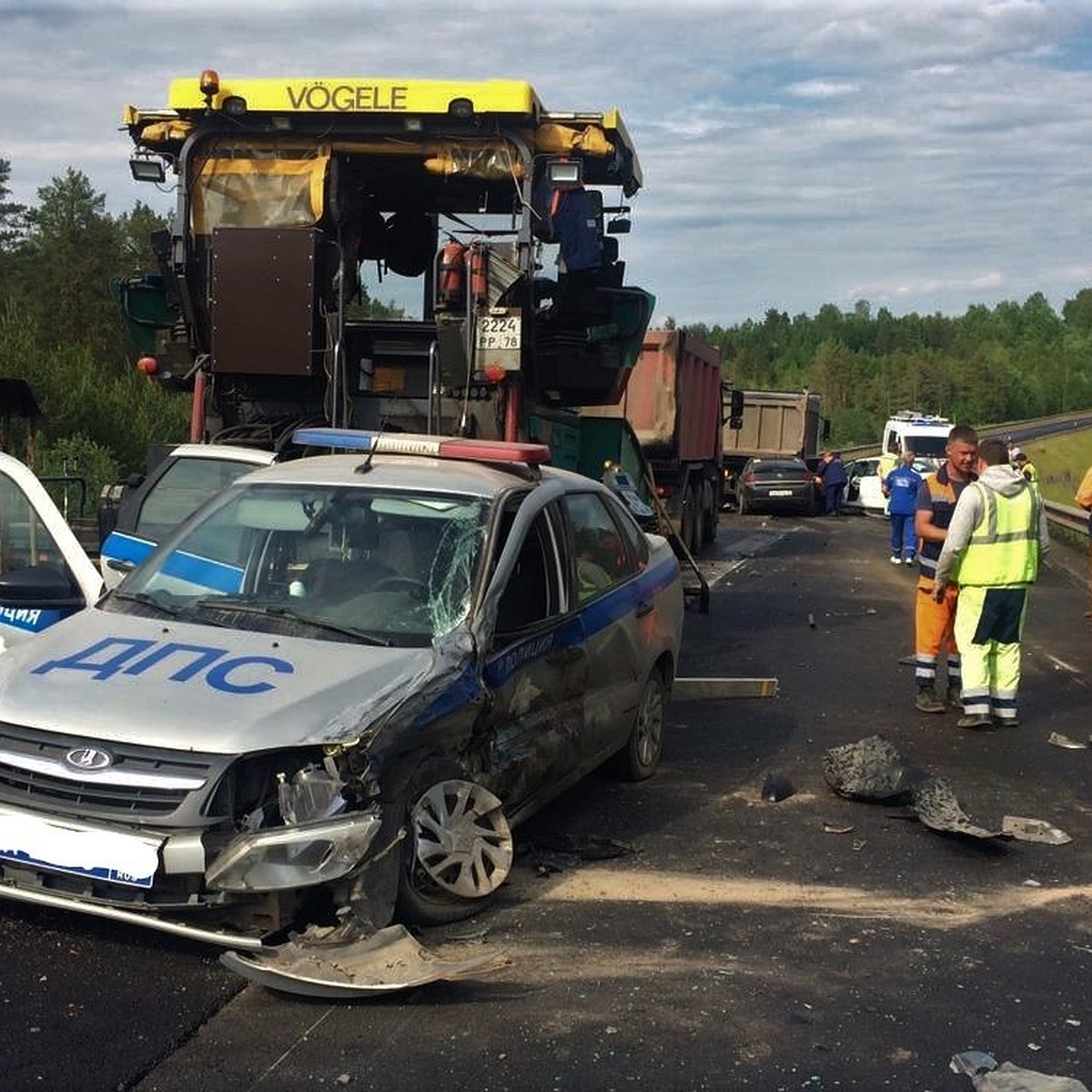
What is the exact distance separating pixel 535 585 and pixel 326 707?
1.48m

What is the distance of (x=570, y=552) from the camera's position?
6051 millimetres

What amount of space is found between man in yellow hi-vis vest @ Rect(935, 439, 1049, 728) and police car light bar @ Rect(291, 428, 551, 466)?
11.6 feet

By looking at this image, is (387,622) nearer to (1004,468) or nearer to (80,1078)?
(80,1078)

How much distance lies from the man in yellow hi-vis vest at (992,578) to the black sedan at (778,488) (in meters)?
21.4

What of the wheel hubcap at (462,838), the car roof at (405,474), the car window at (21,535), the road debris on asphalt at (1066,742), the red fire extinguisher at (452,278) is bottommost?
the road debris on asphalt at (1066,742)

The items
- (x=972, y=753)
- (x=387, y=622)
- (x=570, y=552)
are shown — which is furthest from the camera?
(x=972, y=753)

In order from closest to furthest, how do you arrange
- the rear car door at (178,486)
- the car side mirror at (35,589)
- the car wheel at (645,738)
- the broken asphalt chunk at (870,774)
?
the car side mirror at (35,589) < the broken asphalt chunk at (870,774) < the car wheel at (645,738) < the rear car door at (178,486)

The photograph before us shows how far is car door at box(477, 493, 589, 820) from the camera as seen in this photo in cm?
514

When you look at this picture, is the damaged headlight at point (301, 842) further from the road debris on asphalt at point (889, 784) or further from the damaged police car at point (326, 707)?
the road debris on asphalt at point (889, 784)

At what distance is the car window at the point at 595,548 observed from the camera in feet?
20.2

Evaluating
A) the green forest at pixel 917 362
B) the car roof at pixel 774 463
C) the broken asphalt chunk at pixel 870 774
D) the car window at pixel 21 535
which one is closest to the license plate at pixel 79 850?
the car window at pixel 21 535

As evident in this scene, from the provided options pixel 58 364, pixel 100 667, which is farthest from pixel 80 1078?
pixel 58 364

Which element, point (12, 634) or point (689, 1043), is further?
point (12, 634)

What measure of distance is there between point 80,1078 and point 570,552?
3.07 metres
